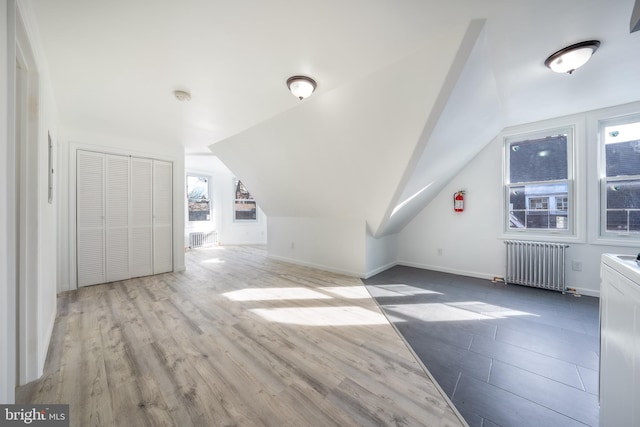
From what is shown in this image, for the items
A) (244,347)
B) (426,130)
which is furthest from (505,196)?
(244,347)

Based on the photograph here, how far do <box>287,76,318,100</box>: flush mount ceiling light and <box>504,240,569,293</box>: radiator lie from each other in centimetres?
391

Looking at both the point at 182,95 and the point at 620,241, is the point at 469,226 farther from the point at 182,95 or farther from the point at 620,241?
the point at 182,95

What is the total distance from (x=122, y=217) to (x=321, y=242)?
3.60 metres

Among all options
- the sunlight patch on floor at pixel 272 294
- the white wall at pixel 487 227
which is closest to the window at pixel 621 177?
the white wall at pixel 487 227

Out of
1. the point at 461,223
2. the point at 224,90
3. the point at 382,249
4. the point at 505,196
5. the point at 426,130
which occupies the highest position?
the point at 224,90

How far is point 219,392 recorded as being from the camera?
1.50 meters

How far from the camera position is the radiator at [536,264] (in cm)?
330

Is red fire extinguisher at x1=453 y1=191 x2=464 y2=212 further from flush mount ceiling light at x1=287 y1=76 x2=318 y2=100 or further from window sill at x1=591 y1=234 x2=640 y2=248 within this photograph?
flush mount ceiling light at x1=287 y1=76 x2=318 y2=100

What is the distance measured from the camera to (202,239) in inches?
287

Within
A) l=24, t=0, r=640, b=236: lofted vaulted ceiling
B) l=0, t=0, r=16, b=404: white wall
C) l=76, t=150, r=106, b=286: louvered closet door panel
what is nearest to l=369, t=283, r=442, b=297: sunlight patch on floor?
l=24, t=0, r=640, b=236: lofted vaulted ceiling

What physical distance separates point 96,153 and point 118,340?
10.5ft

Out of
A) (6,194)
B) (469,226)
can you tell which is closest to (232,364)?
(6,194)

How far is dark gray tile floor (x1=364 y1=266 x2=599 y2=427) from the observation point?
140cm

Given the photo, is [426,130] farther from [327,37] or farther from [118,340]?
[118,340]
